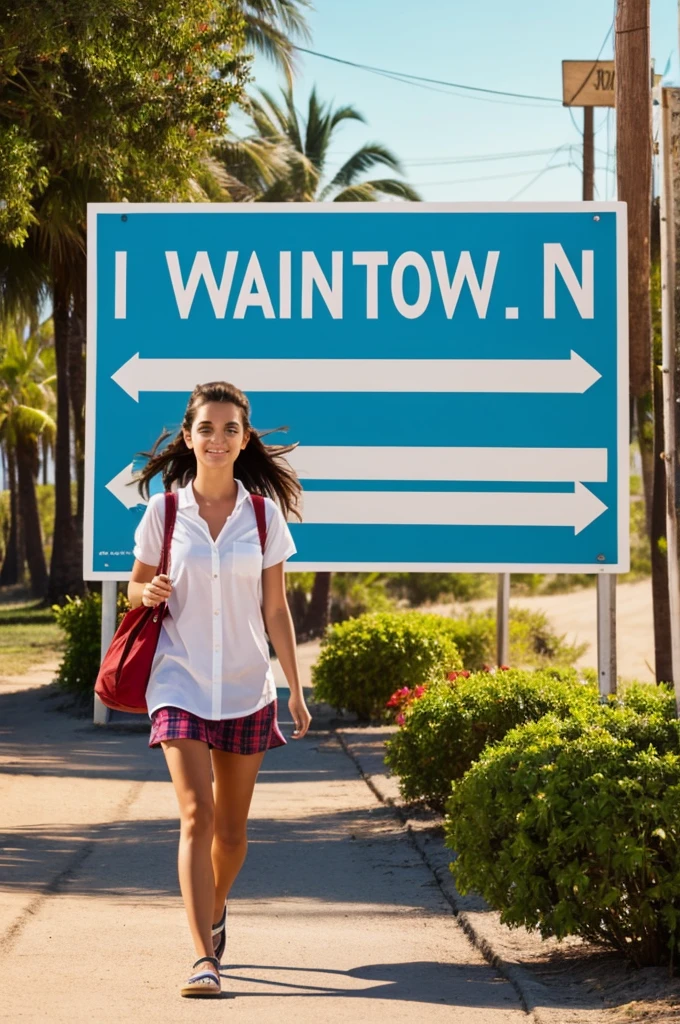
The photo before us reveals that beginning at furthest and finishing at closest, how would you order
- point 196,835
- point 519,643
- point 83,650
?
point 519,643 → point 83,650 → point 196,835

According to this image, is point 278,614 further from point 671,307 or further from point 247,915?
point 247,915

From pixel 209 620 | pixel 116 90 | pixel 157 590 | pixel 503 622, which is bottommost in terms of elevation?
pixel 503 622

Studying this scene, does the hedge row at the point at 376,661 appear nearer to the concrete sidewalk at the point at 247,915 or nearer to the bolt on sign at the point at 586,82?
the concrete sidewalk at the point at 247,915

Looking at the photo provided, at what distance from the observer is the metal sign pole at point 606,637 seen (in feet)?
26.6

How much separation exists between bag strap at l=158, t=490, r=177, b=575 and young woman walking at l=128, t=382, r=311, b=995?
0.02 meters

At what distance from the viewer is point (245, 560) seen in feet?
16.2

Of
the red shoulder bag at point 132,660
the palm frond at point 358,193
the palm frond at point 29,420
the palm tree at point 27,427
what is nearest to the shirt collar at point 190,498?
the red shoulder bag at point 132,660

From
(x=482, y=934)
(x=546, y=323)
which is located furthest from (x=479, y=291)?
(x=482, y=934)

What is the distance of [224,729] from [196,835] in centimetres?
39

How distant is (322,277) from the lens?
827 cm

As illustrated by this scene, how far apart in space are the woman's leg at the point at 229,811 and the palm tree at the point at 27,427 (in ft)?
142

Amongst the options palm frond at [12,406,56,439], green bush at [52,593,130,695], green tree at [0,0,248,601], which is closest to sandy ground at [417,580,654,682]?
green bush at [52,593,130,695]

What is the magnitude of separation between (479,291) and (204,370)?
1650mm

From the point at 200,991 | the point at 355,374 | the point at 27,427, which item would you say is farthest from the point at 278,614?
the point at 27,427
